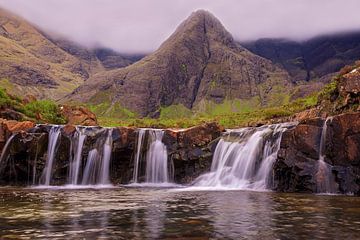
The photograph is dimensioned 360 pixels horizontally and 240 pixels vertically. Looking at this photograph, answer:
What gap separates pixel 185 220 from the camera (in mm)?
16312

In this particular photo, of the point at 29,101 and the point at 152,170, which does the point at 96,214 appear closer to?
the point at 152,170

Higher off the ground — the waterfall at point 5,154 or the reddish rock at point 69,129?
the reddish rock at point 69,129

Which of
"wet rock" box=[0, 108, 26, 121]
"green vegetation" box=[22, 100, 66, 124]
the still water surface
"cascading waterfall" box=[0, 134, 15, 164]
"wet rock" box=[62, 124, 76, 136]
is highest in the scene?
"green vegetation" box=[22, 100, 66, 124]

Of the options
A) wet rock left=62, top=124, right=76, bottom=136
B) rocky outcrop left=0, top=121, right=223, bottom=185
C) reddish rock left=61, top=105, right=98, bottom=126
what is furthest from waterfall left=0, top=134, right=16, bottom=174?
reddish rock left=61, top=105, right=98, bottom=126

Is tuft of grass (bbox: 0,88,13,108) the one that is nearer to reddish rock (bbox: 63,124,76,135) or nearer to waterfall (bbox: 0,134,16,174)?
waterfall (bbox: 0,134,16,174)

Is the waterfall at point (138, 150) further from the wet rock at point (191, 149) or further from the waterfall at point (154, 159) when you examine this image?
the wet rock at point (191, 149)

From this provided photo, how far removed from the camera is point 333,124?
3020 centimetres

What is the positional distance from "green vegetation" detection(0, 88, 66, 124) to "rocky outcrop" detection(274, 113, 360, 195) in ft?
129

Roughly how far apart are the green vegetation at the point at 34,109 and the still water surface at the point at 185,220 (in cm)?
3908

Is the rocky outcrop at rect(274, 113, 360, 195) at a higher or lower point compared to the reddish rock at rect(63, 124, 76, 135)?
lower

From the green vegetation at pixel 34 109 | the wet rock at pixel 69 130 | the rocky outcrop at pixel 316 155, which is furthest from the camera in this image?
the green vegetation at pixel 34 109

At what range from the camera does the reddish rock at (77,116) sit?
240 feet

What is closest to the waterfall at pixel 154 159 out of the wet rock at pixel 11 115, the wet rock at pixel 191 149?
the wet rock at pixel 191 149

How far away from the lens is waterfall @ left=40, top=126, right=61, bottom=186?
4175 cm
